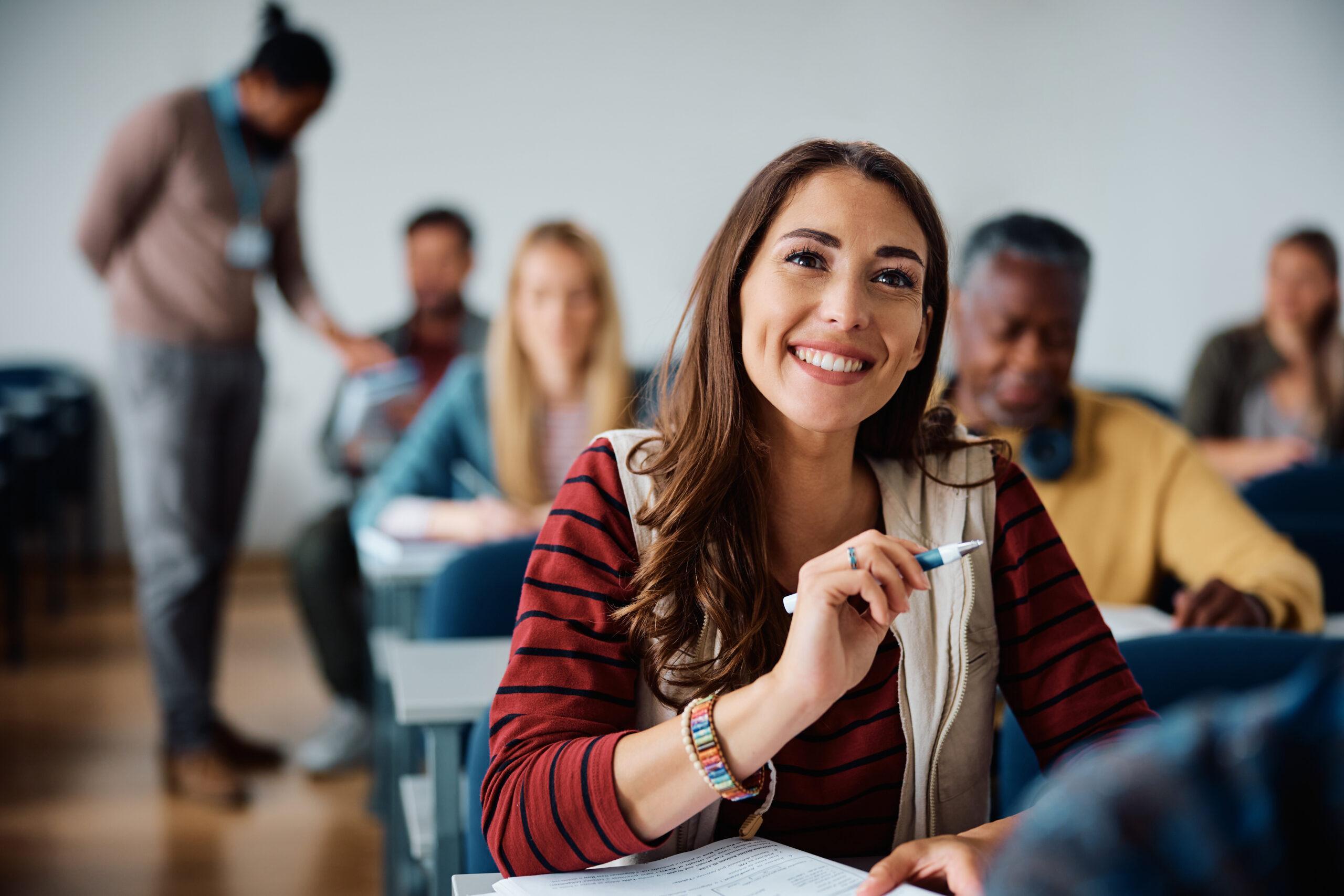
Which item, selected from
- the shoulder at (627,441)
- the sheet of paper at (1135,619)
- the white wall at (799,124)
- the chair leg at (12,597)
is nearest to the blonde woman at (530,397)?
the sheet of paper at (1135,619)

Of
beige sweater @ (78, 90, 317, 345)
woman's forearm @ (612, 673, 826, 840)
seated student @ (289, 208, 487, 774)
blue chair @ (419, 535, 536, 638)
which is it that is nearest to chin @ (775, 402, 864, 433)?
woman's forearm @ (612, 673, 826, 840)

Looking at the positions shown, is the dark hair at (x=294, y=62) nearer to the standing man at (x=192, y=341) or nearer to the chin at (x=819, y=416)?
the standing man at (x=192, y=341)

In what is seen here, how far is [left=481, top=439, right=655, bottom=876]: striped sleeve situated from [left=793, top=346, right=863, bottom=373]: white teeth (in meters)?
0.20

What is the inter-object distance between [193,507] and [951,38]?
4.66 m

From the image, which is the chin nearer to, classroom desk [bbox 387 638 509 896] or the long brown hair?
the long brown hair

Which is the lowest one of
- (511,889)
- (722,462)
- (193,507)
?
(193,507)

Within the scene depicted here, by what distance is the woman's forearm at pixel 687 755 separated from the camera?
2.89 feet

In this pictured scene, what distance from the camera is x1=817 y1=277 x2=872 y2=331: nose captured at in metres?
1.04

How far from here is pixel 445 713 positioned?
1391 millimetres

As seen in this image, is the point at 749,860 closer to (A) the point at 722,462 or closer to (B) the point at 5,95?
(A) the point at 722,462

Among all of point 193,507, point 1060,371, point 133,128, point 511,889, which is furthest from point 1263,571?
point 133,128

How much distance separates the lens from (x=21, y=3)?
17.5ft

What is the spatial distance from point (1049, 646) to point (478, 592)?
0.89 metres

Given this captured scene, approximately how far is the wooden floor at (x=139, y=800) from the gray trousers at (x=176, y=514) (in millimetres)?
259
